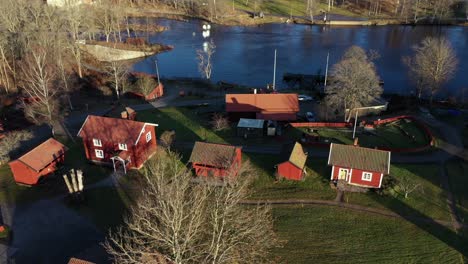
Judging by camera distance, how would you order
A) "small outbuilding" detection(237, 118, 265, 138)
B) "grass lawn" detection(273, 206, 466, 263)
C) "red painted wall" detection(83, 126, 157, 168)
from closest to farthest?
1. "grass lawn" detection(273, 206, 466, 263)
2. "red painted wall" detection(83, 126, 157, 168)
3. "small outbuilding" detection(237, 118, 265, 138)

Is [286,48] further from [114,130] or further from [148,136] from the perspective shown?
[114,130]

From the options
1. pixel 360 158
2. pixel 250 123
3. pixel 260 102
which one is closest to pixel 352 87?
pixel 260 102

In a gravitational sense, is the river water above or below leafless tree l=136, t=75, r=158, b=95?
above

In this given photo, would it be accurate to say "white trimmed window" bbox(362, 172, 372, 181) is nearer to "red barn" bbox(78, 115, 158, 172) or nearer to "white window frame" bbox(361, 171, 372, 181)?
"white window frame" bbox(361, 171, 372, 181)

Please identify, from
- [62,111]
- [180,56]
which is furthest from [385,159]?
[180,56]

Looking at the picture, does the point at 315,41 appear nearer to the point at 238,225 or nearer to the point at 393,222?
the point at 393,222

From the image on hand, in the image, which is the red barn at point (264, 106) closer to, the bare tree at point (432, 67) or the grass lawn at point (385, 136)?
the grass lawn at point (385, 136)

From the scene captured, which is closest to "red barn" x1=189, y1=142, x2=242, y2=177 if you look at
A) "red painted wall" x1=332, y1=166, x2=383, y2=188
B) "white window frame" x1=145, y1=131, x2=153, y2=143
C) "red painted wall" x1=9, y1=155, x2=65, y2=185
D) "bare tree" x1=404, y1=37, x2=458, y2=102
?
"white window frame" x1=145, y1=131, x2=153, y2=143

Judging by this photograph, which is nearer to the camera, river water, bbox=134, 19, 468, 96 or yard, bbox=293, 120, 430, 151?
yard, bbox=293, 120, 430, 151
